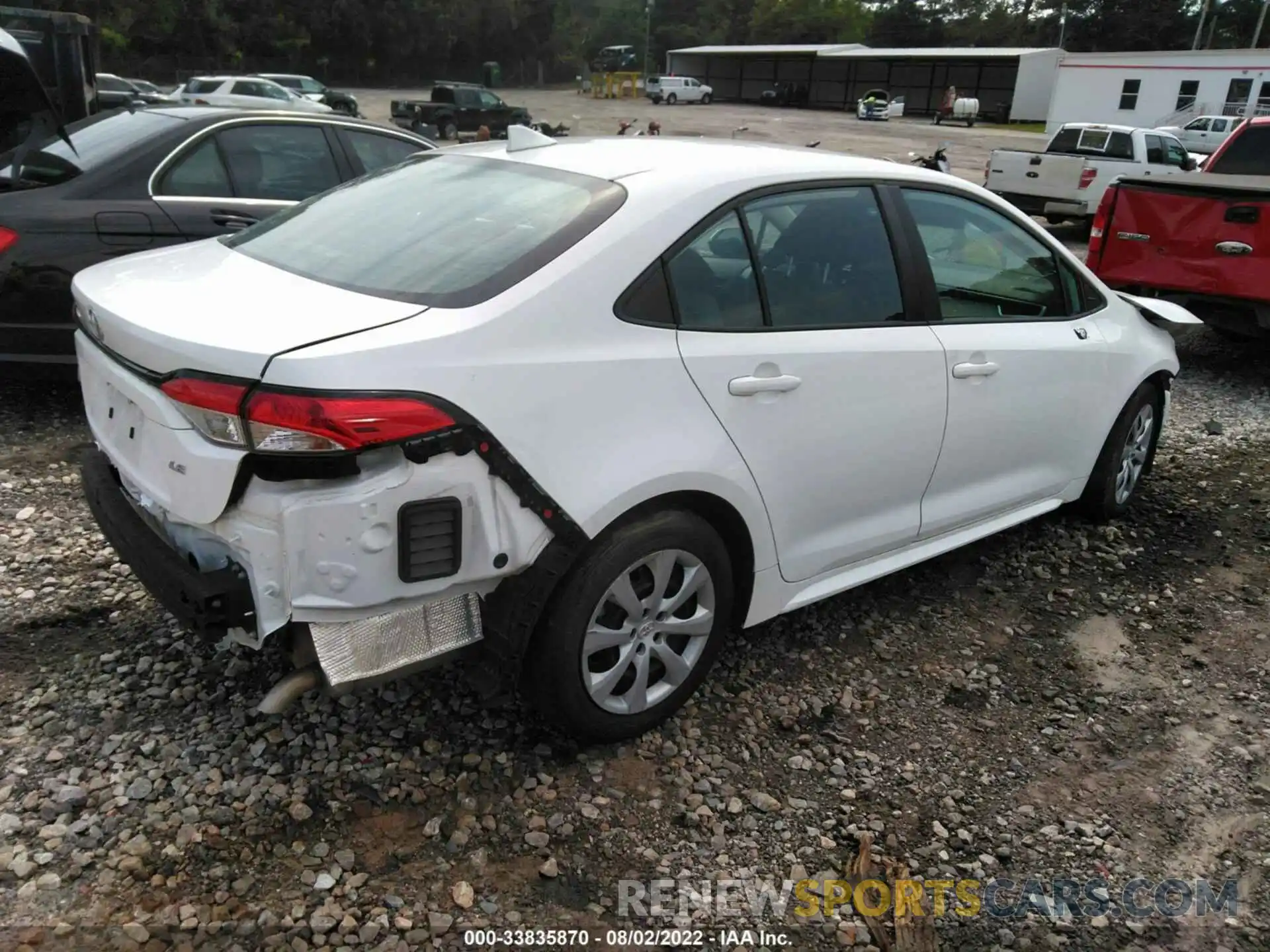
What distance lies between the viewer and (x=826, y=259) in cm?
312

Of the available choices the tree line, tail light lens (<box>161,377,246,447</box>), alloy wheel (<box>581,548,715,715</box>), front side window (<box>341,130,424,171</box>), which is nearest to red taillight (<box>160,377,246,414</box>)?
tail light lens (<box>161,377,246,447</box>)

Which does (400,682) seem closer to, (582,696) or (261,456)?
(582,696)

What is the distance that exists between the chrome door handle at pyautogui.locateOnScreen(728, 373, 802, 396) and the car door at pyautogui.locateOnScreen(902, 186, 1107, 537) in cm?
76

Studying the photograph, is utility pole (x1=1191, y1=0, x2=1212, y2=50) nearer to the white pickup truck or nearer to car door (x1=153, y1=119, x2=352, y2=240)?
the white pickup truck

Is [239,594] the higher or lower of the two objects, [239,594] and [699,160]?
the lower

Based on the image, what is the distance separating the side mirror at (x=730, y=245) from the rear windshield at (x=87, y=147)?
3.60 meters

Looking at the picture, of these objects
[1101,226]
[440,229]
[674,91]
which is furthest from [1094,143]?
[674,91]

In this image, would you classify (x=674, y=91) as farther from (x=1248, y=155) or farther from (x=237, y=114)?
(x=237, y=114)

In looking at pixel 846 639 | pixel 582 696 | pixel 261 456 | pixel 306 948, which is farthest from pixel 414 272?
pixel 846 639

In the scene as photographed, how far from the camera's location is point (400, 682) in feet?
10.2

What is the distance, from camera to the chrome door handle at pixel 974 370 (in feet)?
11.0

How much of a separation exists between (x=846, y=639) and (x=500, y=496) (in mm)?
1771

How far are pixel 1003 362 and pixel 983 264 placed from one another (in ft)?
1.45

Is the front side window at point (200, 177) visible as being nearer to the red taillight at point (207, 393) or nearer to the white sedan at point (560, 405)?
the white sedan at point (560, 405)
